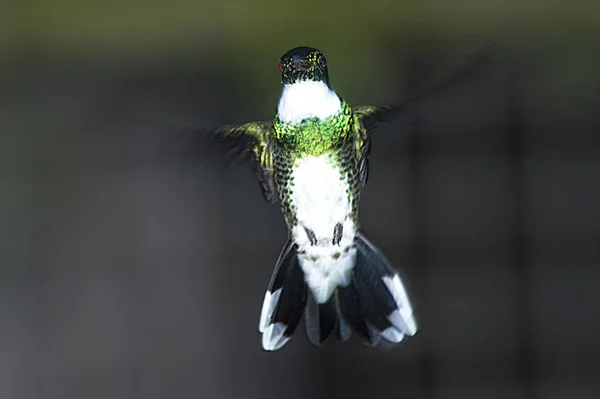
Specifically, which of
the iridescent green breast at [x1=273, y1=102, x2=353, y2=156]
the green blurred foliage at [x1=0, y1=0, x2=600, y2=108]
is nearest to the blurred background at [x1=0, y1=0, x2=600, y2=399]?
the green blurred foliage at [x1=0, y1=0, x2=600, y2=108]

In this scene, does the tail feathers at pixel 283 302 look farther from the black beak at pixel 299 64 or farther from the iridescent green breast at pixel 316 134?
the black beak at pixel 299 64

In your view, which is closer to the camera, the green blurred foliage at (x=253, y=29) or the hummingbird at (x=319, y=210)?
the hummingbird at (x=319, y=210)

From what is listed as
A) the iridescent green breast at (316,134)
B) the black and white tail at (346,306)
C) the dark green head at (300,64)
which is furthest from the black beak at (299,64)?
the black and white tail at (346,306)

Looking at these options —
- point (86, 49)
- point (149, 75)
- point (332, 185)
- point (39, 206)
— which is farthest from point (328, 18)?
point (332, 185)

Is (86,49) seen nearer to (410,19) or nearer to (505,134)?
(410,19)

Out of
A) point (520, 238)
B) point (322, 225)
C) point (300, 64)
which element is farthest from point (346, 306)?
point (520, 238)

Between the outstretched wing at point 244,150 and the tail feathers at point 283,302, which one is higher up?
the outstretched wing at point 244,150

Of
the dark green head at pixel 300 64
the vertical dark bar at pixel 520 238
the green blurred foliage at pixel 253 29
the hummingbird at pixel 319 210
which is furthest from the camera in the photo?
Answer: the vertical dark bar at pixel 520 238
